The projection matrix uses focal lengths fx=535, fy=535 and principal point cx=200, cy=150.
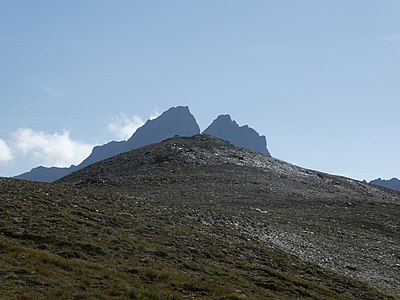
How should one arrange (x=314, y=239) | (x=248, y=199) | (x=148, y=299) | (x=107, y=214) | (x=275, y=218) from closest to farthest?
(x=148, y=299)
(x=107, y=214)
(x=314, y=239)
(x=275, y=218)
(x=248, y=199)

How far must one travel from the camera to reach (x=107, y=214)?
128 feet

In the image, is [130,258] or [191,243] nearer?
[130,258]

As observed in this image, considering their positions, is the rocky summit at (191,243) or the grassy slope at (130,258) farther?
the rocky summit at (191,243)

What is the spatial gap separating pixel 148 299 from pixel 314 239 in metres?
27.5

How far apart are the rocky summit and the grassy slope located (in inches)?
3.2

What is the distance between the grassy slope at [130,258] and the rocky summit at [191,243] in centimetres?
8

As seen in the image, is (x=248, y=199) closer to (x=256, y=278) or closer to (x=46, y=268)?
(x=256, y=278)

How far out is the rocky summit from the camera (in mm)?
24453

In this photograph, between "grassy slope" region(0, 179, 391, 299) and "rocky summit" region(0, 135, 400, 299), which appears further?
"rocky summit" region(0, 135, 400, 299)

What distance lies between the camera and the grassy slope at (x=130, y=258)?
76.3ft

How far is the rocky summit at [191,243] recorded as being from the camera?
80.2ft

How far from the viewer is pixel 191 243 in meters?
35.1

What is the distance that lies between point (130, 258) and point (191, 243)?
7047 mm

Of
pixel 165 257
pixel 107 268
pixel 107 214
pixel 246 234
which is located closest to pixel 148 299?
pixel 107 268
